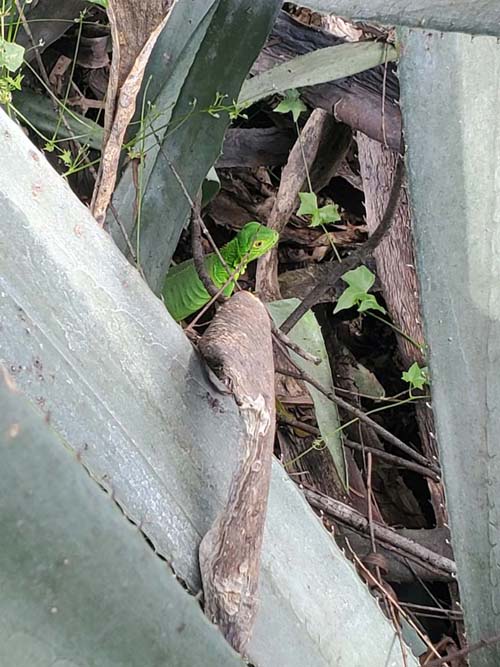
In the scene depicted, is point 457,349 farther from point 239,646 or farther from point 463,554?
point 239,646

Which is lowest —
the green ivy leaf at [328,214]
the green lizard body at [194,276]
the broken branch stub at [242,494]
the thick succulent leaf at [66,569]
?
the green lizard body at [194,276]

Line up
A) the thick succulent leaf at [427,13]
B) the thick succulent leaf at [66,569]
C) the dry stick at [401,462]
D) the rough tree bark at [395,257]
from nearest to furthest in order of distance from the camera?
the thick succulent leaf at [66,569] < the thick succulent leaf at [427,13] < the dry stick at [401,462] < the rough tree bark at [395,257]

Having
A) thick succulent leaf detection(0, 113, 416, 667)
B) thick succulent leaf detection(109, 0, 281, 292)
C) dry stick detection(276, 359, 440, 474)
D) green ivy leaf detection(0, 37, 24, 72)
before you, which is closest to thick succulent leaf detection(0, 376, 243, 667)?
thick succulent leaf detection(0, 113, 416, 667)

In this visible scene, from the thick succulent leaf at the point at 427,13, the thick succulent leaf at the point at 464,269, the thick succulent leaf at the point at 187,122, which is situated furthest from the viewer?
the thick succulent leaf at the point at 187,122

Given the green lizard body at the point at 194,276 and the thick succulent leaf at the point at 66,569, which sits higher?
the thick succulent leaf at the point at 66,569

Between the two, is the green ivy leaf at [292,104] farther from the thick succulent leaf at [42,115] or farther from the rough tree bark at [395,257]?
the thick succulent leaf at [42,115]

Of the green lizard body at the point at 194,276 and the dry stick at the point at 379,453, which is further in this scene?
the green lizard body at the point at 194,276

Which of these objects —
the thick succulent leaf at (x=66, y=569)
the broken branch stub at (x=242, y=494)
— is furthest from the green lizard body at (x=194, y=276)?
the thick succulent leaf at (x=66, y=569)
